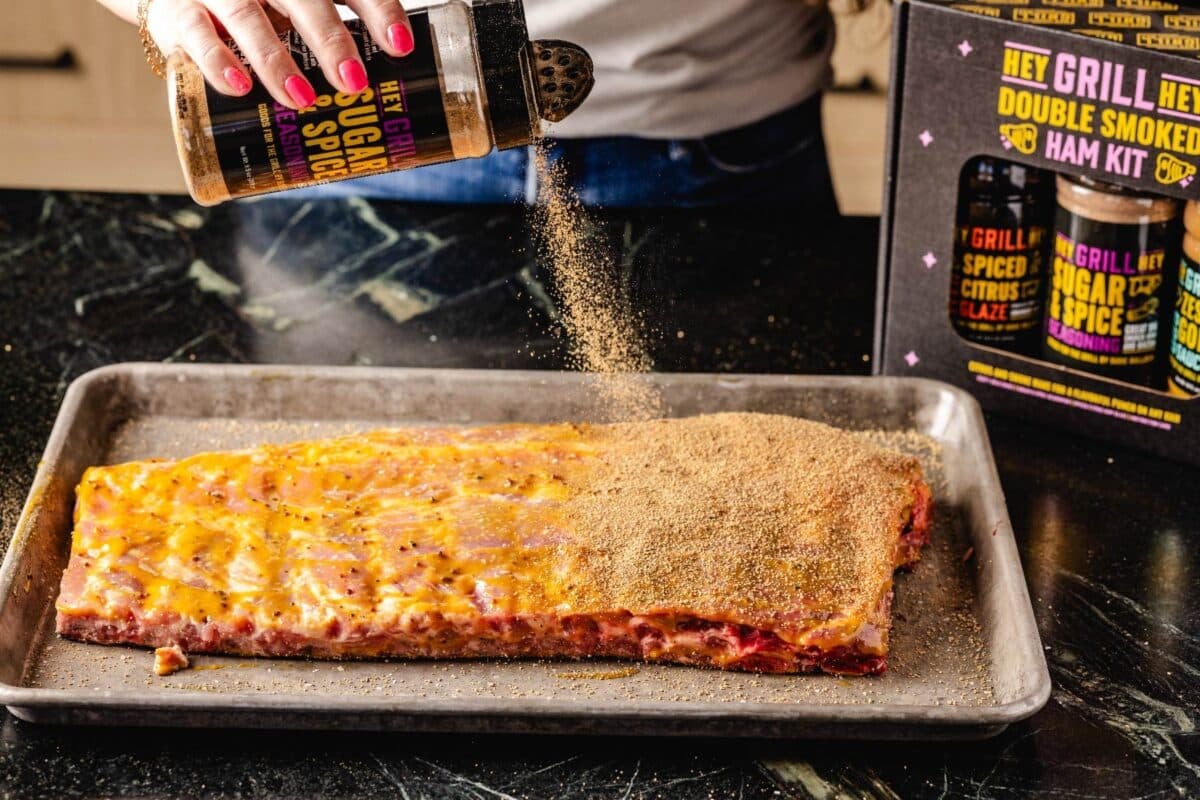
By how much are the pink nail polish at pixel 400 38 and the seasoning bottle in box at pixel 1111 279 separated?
31.5 inches

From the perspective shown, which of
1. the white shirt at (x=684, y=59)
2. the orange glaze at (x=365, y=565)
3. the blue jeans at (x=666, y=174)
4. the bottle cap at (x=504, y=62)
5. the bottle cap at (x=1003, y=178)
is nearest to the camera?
the bottle cap at (x=504, y=62)

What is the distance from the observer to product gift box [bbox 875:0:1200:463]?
5.10ft

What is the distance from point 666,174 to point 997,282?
0.60m

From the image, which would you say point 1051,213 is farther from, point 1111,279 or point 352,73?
point 352,73

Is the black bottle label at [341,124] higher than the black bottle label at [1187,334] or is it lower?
higher

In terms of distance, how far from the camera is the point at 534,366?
1.99 meters

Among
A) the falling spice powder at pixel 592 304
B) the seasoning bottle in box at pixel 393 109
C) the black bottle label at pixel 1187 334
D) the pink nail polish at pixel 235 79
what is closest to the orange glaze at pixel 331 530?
the falling spice powder at pixel 592 304

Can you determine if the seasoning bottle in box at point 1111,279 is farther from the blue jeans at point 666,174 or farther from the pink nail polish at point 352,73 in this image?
the pink nail polish at point 352,73

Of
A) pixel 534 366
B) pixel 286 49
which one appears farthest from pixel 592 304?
pixel 286 49

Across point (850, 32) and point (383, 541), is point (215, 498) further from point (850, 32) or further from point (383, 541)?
point (850, 32)

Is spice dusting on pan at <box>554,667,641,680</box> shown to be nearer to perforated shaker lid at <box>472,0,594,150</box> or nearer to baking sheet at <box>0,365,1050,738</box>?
baking sheet at <box>0,365,1050,738</box>

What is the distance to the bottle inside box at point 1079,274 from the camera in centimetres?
165

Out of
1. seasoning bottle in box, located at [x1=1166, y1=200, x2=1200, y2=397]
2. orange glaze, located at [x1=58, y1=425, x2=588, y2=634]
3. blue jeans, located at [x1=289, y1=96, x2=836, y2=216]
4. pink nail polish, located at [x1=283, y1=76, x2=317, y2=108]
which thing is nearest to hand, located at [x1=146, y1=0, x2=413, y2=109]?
pink nail polish, located at [x1=283, y1=76, x2=317, y2=108]

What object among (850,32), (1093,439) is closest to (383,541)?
(1093,439)
